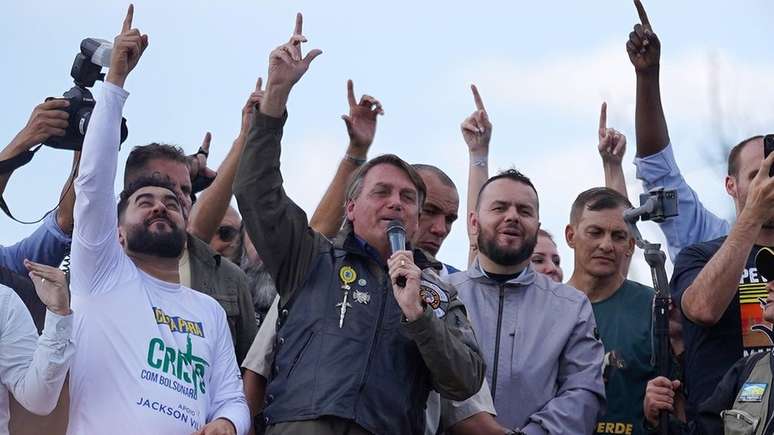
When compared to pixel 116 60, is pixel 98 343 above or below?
below

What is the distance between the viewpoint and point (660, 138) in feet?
22.1

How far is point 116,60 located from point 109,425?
5.03ft

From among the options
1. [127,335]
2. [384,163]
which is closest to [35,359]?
[127,335]

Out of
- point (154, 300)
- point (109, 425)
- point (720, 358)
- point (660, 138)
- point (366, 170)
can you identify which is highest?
point (660, 138)

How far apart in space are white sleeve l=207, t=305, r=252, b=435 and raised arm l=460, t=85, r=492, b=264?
2567 millimetres

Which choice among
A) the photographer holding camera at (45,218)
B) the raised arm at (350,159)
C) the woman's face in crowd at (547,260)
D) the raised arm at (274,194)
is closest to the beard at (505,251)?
the raised arm at (350,159)

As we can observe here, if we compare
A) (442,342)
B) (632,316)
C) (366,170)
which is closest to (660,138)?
(632,316)

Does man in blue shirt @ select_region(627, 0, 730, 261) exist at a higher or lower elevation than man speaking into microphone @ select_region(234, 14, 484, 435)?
higher

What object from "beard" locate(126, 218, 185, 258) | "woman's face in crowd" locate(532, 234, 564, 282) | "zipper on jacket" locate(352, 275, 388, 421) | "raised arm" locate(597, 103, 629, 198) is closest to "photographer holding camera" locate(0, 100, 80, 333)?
"beard" locate(126, 218, 185, 258)

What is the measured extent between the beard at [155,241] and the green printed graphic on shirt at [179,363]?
19.8 inches

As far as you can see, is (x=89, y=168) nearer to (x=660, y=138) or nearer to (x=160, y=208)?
(x=160, y=208)

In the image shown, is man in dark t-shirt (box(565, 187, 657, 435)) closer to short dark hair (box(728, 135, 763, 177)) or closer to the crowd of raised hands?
the crowd of raised hands

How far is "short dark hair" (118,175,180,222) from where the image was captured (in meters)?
5.79

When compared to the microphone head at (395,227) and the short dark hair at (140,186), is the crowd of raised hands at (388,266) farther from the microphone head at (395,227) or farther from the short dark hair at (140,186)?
the microphone head at (395,227)
